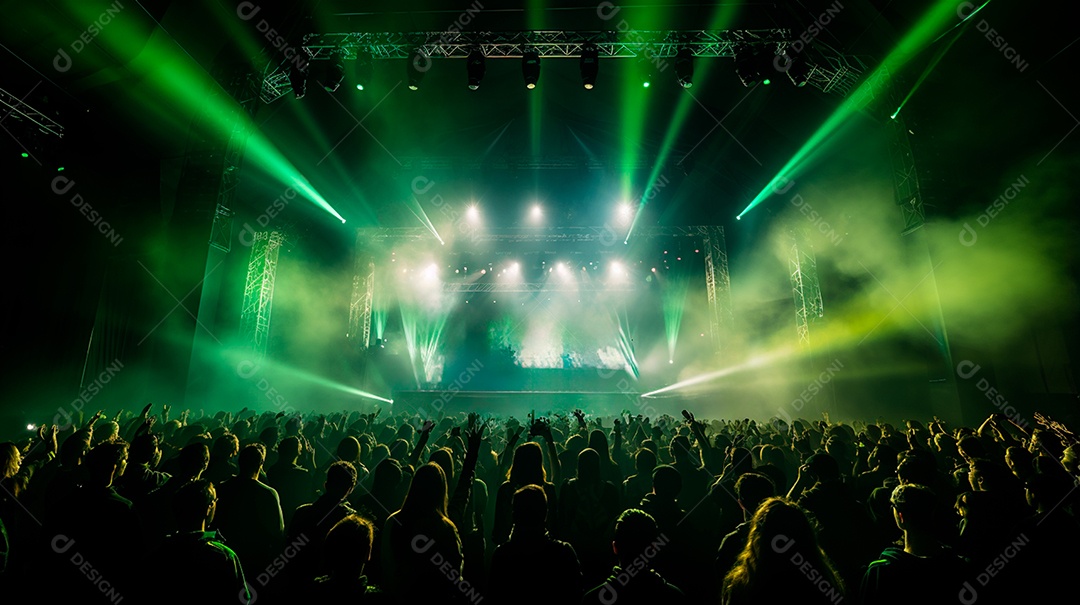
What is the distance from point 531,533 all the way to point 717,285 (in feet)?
61.4

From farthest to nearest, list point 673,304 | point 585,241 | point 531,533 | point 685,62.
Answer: point 673,304 < point 585,241 < point 685,62 < point 531,533

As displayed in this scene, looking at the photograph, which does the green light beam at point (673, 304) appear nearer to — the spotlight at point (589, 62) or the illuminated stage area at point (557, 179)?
the illuminated stage area at point (557, 179)

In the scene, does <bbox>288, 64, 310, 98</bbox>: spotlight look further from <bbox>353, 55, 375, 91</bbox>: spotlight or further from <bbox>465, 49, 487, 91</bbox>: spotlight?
<bbox>465, 49, 487, 91</bbox>: spotlight

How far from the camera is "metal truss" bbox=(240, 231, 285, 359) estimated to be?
1460cm

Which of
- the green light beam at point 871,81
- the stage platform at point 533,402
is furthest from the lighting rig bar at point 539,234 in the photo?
the stage platform at point 533,402

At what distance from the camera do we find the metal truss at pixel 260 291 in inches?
575

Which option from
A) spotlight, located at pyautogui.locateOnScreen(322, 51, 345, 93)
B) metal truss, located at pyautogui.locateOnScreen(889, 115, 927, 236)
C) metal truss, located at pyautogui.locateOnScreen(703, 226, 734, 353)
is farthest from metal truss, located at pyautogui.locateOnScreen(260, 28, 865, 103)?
metal truss, located at pyautogui.locateOnScreen(703, 226, 734, 353)

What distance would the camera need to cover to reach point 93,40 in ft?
28.7

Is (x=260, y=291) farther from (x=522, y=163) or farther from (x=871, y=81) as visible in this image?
(x=871, y=81)

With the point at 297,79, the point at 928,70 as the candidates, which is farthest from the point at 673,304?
the point at 297,79

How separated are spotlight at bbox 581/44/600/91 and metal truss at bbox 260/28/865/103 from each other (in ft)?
0.67

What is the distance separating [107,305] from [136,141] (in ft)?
13.4

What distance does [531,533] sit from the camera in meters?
2.23

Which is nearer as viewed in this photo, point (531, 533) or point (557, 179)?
point (531, 533)
